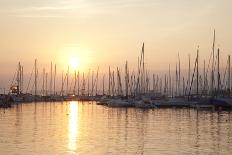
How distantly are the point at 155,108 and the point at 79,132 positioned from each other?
50247 millimetres

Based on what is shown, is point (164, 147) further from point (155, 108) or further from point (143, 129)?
point (155, 108)

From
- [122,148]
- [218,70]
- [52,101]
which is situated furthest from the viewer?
[52,101]

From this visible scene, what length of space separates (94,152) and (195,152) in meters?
6.58

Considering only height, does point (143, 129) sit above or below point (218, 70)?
below

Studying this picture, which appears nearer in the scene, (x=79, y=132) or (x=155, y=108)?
(x=79, y=132)

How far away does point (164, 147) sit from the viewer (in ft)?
→ 116

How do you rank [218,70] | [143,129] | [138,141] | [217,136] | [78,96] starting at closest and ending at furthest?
1. [138,141]
2. [217,136]
3. [143,129]
4. [218,70]
5. [78,96]

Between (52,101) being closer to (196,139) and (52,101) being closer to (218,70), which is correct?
(218,70)

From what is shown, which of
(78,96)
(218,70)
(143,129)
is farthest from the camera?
(78,96)

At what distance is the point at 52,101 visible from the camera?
146 metres

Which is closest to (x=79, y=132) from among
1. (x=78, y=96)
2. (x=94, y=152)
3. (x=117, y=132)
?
(x=117, y=132)

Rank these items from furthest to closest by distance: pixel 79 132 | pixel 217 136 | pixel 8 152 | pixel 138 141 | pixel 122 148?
pixel 79 132 → pixel 217 136 → pixel 138 141 → pixel 122 148 → pixel 8 152

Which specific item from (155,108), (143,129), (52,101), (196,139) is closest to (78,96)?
(52,101)

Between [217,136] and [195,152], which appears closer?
[195,152]
